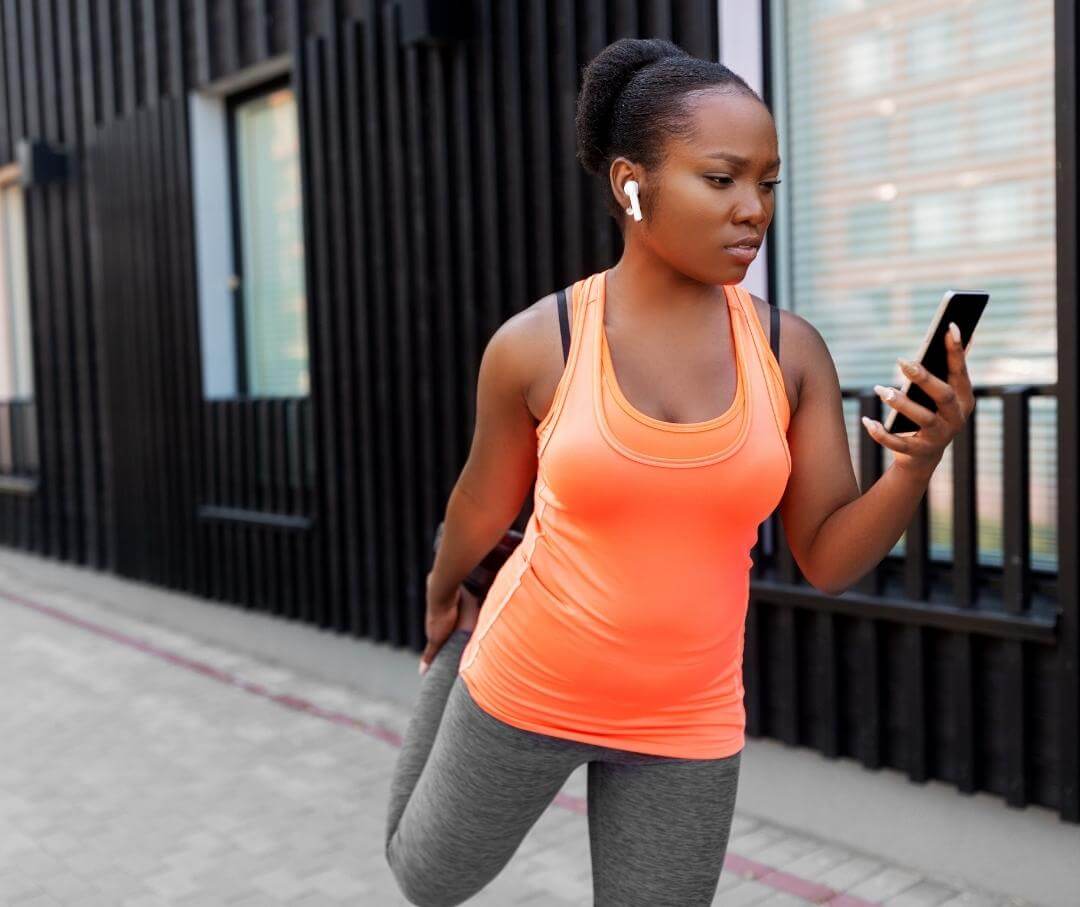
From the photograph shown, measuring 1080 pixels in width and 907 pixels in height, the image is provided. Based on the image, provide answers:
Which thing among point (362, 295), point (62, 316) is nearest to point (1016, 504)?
point (362, 295)

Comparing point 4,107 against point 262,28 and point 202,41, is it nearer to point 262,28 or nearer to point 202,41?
point 202,41

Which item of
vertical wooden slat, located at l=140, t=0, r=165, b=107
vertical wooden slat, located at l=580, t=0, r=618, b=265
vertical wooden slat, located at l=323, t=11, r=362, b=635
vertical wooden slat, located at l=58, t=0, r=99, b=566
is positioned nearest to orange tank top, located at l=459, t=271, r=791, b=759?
vertical wooden slat, located at l=580, t=0, r=618, b=265

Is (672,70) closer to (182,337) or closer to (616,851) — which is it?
(616,851)

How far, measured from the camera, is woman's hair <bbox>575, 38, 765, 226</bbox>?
1.89 meters

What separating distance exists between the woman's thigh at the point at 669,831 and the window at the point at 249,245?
564cm

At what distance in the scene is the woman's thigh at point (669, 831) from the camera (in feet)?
6.75

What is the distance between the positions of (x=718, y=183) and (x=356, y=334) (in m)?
4.84

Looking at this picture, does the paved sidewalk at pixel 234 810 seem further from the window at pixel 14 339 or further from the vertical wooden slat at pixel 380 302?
the window at pixel 14 339

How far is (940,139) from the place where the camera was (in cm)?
428

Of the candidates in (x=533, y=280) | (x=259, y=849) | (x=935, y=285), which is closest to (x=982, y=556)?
(x=935, y=285)

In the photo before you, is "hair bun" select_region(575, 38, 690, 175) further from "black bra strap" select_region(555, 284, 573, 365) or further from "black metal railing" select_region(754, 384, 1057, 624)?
"black metal railing" select_region(754, 384, 1057, 624)

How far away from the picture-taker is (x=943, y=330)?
1705 mm

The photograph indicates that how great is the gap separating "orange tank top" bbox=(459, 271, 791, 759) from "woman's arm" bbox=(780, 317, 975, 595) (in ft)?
0.23

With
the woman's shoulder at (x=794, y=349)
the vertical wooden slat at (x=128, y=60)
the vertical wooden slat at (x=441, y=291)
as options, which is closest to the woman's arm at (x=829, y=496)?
the woman's shoulder at (x=794, y=349)
